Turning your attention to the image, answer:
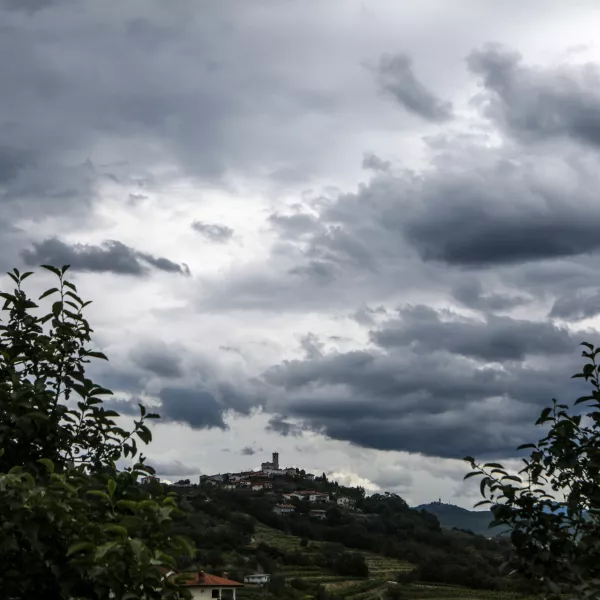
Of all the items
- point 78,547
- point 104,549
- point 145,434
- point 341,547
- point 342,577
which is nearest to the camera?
point 104,549

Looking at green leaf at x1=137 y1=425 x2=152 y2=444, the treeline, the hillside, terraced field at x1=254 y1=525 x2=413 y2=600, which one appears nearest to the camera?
green leaf at x1=137 y1=425 x2=152 y2=444

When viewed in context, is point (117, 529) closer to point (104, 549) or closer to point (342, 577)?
point (104, 549)

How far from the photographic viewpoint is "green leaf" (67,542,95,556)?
5.75m

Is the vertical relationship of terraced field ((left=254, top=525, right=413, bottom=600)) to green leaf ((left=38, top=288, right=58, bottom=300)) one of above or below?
below

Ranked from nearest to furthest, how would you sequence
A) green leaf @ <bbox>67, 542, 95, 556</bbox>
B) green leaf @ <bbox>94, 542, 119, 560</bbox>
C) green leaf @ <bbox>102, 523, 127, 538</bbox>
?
1. green leaf @ <bbox>94, 542, 119, 560</bbox>
2. green leaf @ <bbox>67, 542, 95, 556</bbox>
3. green leaf @ <bbox>102, 523, 127, 538</bbox>

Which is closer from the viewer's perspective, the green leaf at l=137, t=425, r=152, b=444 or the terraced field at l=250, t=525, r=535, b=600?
the green leaf at l=137, t=425, r=152, b=444

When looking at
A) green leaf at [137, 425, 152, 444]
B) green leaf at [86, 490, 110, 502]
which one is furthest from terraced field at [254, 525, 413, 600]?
green leaf at [86, 490, 110, 502]

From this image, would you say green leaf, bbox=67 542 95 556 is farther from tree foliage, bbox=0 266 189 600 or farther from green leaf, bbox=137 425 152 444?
green leaf, bbox=137 425 152 444

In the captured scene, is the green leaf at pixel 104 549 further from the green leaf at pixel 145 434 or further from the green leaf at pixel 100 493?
the green leaf at pixel 145 434

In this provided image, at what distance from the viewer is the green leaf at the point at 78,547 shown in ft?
18.9

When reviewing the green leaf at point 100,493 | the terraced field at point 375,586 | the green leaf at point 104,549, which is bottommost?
the terraced field at point 375,586

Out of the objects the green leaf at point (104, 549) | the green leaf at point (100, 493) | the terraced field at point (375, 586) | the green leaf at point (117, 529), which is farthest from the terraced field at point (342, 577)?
the green leaf at point (104, 549)

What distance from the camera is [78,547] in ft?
19.0

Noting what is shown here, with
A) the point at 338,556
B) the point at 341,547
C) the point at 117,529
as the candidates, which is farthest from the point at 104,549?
the point at 341,547
